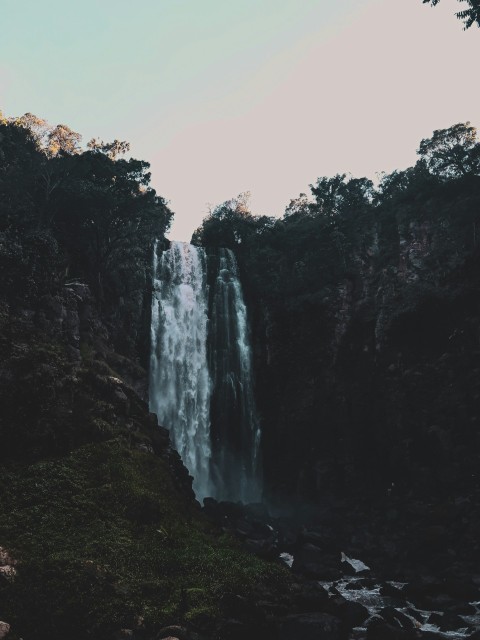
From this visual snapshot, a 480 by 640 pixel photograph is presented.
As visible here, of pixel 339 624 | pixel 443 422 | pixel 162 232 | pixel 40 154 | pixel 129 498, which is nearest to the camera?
pixel 339 624

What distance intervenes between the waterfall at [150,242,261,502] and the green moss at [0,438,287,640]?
14651 mm

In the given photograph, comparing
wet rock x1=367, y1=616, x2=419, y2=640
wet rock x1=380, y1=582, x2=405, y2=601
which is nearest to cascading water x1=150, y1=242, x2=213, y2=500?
wet rock x1=380, y1=582, x2=405, y2=601

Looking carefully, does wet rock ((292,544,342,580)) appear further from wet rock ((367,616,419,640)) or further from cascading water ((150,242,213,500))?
cascading water ((150,242,213,500))

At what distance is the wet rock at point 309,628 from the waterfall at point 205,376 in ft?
76.8

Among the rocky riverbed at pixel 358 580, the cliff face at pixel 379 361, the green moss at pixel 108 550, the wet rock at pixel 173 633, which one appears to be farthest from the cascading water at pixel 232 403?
the wet rock at pixel 173 633

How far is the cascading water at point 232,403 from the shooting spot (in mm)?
38562

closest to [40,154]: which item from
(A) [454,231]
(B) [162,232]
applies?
(B) [162,232]

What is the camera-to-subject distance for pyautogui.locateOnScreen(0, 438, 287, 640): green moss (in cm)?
1231

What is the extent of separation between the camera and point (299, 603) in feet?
48.6

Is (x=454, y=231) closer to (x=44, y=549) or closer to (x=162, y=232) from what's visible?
(x=162, y=232)

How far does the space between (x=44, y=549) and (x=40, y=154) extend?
3460cm

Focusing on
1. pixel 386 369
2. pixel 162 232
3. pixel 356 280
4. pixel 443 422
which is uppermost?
pixel 162 232

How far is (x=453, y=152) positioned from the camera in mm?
43281

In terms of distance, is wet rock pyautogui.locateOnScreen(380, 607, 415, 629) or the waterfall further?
the waterfall
